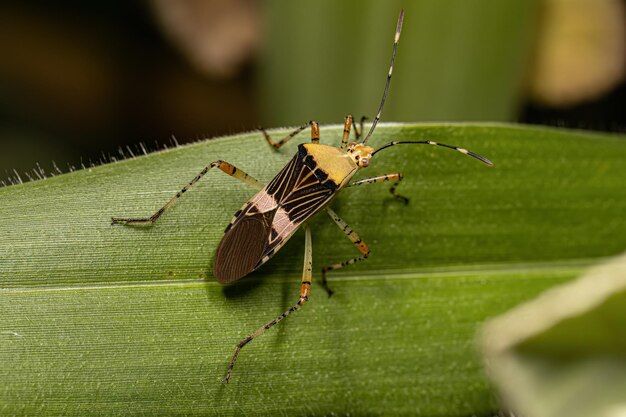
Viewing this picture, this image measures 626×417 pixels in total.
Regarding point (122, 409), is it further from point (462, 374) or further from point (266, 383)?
point (462, 374)

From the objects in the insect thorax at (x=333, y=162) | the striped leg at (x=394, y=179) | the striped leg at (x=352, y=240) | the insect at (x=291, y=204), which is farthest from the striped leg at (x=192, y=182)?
the striped leg at (x=394, y=179)

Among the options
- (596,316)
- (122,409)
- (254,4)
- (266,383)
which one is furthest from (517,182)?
(254,4)

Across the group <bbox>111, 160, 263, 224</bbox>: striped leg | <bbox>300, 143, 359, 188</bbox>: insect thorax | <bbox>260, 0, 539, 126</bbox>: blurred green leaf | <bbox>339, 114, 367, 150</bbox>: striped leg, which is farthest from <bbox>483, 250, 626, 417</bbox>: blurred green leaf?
<bbox>260, 0, 539, 126</bbox>: blurred green leaf

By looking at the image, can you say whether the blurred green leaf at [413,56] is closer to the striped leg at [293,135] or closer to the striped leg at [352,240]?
the striped leg at [293,135]

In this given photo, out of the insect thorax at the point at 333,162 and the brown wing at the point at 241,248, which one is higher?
the insect thorax at the point at 333,162

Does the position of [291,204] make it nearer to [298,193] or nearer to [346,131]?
[298,193]

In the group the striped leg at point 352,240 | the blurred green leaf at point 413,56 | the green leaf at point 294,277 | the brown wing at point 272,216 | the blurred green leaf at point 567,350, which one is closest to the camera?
the blurred green leaf at point 567,350
